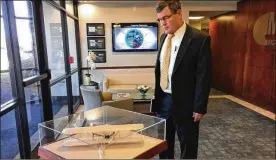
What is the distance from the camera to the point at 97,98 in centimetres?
304

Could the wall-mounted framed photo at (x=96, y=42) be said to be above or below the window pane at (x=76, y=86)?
above

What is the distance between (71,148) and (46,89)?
1.85 meters

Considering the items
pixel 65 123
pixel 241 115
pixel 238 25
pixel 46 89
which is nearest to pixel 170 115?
pixel 65 123

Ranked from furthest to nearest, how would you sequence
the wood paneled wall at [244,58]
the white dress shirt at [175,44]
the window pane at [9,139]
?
the wood paneled wall at [244,58]
the window pane at [9,139]
the white dress shirt at [175,44]

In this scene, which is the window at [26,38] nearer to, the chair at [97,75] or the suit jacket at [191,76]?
the suit jacket at [191,76]

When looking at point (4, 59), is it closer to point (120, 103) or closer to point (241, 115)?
point (120, 103)

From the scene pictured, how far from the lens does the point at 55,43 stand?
12.4 ft

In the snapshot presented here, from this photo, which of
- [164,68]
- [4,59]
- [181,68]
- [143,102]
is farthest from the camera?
[143,102]

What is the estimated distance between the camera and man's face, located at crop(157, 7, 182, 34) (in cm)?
152

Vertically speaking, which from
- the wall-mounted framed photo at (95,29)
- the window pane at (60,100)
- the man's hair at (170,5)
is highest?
the wall-mounted framed photo at (95,29)

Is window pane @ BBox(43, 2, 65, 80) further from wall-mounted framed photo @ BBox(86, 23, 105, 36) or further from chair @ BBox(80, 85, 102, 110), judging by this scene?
wall-mounted framed photo @ BBox(86, 23, 105, 36)

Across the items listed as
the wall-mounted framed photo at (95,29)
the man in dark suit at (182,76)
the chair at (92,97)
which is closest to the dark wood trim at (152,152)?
the man in dark suit at (182,76)

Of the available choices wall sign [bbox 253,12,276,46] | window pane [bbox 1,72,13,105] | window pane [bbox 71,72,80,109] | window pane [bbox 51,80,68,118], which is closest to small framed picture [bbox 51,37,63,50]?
window pane [bbox 51,80,68,118]

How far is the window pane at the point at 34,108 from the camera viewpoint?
2.38m
